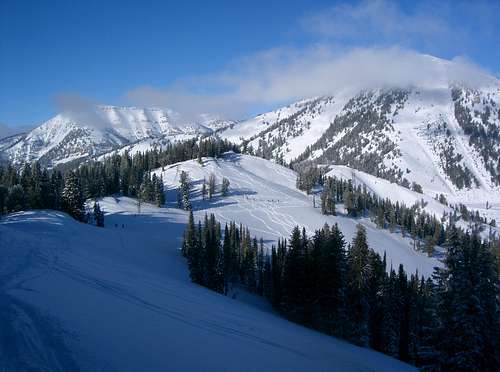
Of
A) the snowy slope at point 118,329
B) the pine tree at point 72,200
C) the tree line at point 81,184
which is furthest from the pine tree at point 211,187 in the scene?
the snowy slope at point 118,329

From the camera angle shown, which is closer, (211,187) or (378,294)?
(378,294)

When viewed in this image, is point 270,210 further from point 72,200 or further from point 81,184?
point 72,200

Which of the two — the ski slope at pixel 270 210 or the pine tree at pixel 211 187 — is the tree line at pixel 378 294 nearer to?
the ski slope at pixel 270 210

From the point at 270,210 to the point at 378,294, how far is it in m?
102

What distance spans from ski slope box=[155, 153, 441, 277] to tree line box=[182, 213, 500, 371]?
46.0 m

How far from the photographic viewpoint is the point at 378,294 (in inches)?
1711

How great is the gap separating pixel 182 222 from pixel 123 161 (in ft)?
217

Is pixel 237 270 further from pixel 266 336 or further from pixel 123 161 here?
pixel 123 161

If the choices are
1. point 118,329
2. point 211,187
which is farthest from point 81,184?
point 118,329

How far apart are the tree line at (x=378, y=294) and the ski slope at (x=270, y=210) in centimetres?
4603

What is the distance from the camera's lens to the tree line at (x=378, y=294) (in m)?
20.3

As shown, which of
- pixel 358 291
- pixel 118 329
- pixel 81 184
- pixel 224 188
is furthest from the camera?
pixel 224 188

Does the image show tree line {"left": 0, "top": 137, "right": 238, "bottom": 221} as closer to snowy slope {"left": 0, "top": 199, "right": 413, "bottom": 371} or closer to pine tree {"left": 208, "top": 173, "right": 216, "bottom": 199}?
pine tree {"left": 208, "top": 173, "right": 216, "bottom": 199}

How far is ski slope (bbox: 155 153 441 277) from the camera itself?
126375 mm
